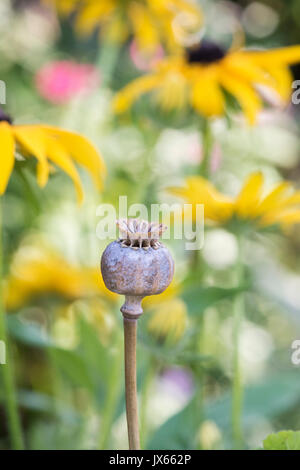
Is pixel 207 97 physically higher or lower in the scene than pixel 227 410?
higher

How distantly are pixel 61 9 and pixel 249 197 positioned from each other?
517 millimetres

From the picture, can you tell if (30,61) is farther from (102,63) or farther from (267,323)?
(267,323)

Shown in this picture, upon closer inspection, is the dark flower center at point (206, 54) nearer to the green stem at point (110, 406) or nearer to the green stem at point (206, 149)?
the green stem at point (206, 149)

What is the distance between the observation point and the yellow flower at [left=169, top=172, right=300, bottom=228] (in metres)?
0.42

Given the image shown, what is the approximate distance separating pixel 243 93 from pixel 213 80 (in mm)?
41

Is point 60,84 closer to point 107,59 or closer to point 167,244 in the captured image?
point 107,59

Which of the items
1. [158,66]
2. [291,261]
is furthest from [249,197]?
[291,261]

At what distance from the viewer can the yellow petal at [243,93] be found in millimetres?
530

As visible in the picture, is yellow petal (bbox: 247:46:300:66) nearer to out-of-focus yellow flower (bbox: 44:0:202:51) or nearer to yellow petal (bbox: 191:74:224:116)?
yellow petal (bbox: 191:74:224:116)

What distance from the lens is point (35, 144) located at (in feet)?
1.26

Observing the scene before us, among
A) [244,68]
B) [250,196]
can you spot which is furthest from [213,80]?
[250,196]

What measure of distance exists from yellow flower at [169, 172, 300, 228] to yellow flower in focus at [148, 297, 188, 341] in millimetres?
76

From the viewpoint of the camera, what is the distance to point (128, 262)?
0.66 feet

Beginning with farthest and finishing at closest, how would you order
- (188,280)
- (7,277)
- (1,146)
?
1. (7,277)
2. (188,280)
3. (1,146)
